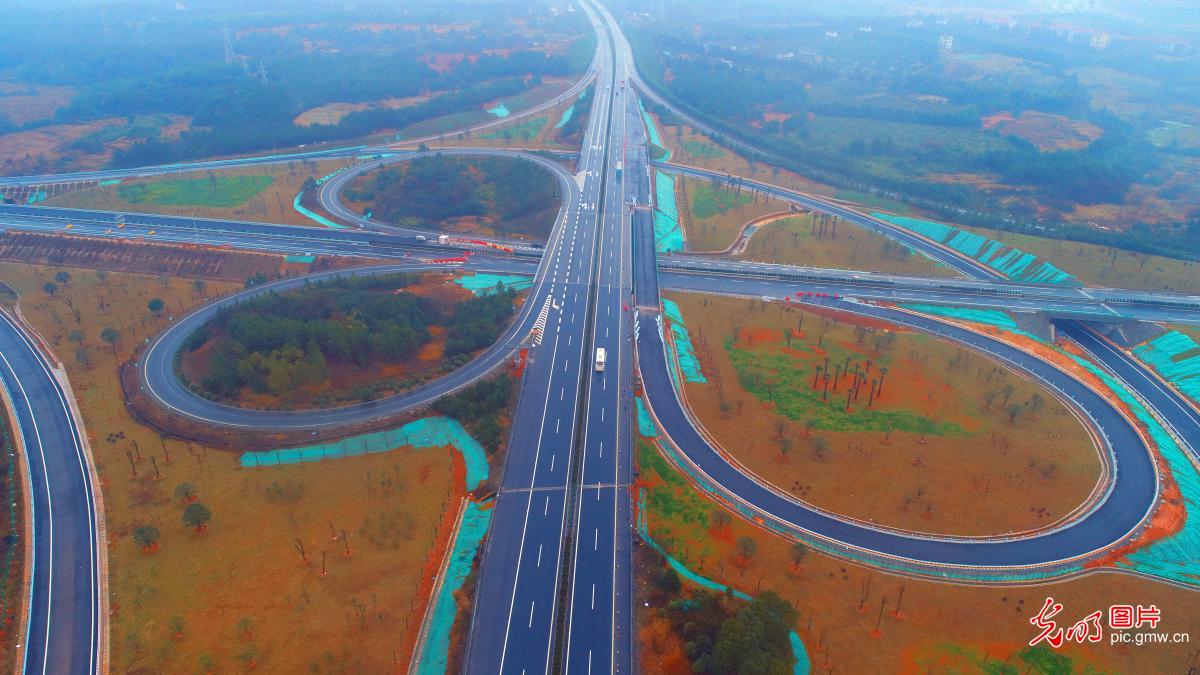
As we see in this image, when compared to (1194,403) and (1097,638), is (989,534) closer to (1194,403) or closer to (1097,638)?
(1097,638)

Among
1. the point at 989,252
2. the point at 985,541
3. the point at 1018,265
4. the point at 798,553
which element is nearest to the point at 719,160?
the point at 989,252

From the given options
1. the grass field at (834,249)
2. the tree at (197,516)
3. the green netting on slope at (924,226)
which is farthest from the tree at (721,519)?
the green netting on slope at (924,226)

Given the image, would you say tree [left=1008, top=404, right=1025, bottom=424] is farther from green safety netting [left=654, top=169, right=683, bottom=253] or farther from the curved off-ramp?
green safety netting [left=654, top=169, right=683, bottom=253]

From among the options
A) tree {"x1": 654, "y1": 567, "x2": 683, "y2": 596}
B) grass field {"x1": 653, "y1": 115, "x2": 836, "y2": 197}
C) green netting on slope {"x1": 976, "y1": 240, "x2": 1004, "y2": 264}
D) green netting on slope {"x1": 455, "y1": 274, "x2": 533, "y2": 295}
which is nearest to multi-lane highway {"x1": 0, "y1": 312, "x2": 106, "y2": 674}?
tree {"x1": 654, "y1": 567, "x2": 683, "y2": 596}

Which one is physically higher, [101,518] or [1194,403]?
[101,518]

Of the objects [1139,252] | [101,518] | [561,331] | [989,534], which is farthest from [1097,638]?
[1139,252]

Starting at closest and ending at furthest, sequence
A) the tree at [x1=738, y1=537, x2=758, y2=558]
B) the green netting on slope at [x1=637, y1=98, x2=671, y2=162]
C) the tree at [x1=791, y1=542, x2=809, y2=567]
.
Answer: the tree at [x1=791, y1=542, x2=809, y2=567] < the tree at [x1=738, y1=537, x2=758, y2=558] < the green netting on slope at [x1=637, y1=98, x2=671, y2=162]
